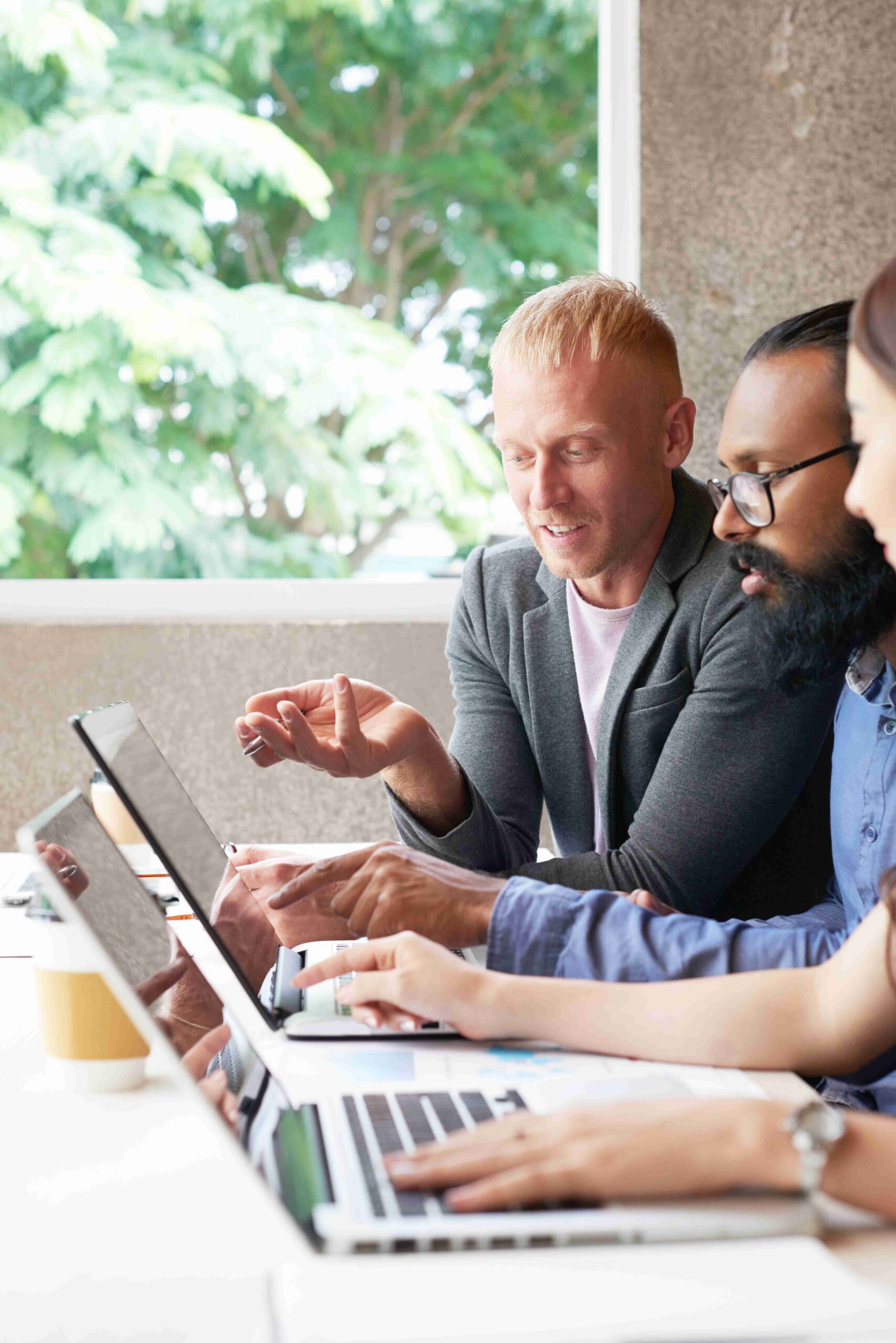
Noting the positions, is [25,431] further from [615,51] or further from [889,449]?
[889,449]

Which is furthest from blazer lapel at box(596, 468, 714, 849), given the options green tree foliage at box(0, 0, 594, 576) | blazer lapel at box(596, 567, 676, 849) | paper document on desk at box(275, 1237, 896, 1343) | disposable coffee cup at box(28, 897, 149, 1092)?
green tree foliage at box(0, 0, 594, 576)

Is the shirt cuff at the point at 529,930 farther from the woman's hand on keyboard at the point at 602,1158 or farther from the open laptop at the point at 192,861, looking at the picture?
the woman's hand on keyboard at the point at 602,1158

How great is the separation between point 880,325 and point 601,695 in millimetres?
879

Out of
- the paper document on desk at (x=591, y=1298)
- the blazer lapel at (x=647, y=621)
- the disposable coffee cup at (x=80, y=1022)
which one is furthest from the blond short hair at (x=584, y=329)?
the paper document on desk at (x=591, y=1298)

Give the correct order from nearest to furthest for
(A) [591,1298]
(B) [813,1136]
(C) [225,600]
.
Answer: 1. (A) [591,1298]
2. (B) [813,1136]
3. (C) [225,600]

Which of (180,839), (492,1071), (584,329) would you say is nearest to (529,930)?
(492,1071)

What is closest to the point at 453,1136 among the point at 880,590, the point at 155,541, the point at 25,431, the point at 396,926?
the point at 396,926

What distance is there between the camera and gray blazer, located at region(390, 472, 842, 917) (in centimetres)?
148

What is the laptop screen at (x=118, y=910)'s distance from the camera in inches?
30.7

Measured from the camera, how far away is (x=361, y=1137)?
0.75m

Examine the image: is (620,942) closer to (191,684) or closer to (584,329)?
(584,329)

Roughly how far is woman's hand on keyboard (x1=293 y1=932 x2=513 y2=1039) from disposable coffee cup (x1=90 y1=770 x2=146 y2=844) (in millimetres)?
285

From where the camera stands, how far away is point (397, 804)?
163cm

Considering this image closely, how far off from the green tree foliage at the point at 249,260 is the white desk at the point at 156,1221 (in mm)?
2306
